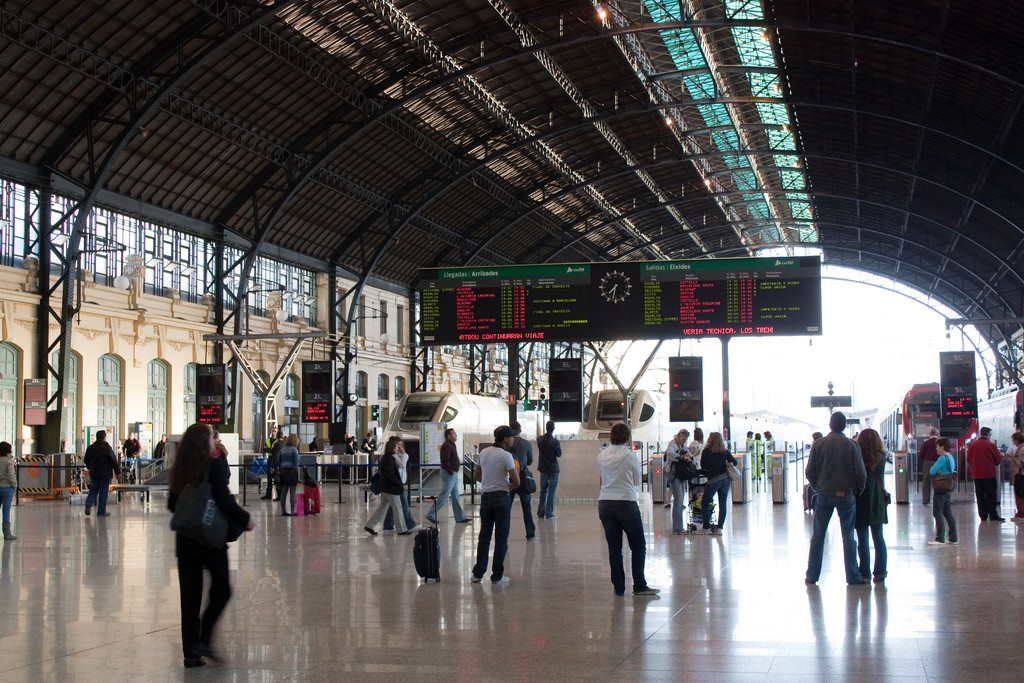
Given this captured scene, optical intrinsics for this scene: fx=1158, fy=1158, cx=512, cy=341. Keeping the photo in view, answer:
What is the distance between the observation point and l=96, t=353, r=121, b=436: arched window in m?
35.1

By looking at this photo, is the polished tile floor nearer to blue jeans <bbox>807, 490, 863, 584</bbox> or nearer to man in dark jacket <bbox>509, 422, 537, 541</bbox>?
blue jeans <bbox>807, 490, 863, 584</bbox>

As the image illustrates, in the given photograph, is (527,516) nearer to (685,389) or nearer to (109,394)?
(685,389)

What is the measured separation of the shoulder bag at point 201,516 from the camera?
777cm

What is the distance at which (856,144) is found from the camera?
148ft

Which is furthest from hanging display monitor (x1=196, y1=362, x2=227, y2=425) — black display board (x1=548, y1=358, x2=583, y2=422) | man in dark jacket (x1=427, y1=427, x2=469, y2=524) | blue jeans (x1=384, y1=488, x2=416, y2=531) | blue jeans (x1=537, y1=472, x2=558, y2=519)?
blue jeans (x1=384, y1=488, x2=416, y2=531)

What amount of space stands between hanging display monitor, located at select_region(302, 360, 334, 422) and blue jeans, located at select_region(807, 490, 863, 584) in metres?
26.3

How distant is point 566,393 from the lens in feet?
98.5

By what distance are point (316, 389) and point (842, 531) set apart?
1057 inches

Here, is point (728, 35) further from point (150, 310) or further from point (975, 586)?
point (975, 586)

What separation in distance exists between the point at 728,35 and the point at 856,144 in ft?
38.0

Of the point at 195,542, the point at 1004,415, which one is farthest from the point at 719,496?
the point at 1004,415

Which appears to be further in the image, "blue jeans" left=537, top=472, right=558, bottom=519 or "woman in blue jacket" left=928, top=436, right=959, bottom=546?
"blue jeans" left=537, top=472, right=558, bottom=519

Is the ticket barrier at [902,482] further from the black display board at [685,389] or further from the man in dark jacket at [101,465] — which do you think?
the man in dark jacket at [101,465]

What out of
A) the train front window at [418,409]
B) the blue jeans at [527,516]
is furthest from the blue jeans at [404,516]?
the train front window at [418,409]
